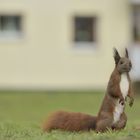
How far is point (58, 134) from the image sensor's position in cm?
1078

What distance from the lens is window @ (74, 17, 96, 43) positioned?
36812mm

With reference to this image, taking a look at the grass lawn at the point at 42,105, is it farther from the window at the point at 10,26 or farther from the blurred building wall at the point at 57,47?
the window at the point at 10,26

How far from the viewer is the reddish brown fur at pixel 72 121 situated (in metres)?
10.9

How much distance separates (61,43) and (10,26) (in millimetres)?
2485

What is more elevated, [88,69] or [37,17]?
[37,17]

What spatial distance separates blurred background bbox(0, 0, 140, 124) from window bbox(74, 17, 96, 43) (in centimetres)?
4

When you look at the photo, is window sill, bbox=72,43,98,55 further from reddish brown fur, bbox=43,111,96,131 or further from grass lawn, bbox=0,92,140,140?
reddish brown fur, bbox=43,111,96,131

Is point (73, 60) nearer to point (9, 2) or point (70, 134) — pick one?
point (9, 2)

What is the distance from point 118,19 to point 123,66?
85.0 ft

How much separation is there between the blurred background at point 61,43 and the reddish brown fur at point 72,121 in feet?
79.3

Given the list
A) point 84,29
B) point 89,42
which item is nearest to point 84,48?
point 89,42

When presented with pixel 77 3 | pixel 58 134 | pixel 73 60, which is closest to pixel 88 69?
pixel 73 60

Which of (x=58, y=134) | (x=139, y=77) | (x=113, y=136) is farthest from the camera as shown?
(x=139, y=77)

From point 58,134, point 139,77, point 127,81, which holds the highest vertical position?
point 127,81
